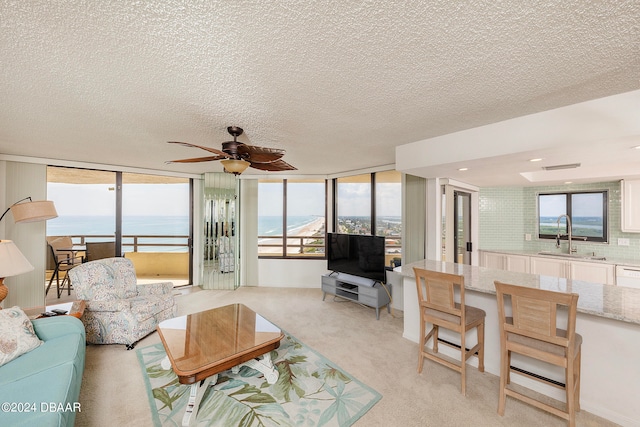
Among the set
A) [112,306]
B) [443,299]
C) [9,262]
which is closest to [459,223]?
[443,299]

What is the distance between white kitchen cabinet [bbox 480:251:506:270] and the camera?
4.41m

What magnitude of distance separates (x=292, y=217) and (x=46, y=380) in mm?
4174

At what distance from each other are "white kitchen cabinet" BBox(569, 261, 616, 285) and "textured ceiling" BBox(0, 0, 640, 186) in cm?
292

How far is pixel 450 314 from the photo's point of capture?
2334mm

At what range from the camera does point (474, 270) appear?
2885 mm

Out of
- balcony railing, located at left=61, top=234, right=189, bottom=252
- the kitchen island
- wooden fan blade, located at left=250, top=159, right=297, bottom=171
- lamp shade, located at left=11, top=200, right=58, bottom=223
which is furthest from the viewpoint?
balcony railing, located at left=61, top=234, right=189, bottom=252

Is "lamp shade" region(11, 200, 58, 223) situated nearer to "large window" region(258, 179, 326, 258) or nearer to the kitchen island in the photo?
"large window" region(258, 179, 326, 258)

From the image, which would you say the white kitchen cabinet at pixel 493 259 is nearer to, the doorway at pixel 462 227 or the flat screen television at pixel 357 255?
the doorway at pixel 462 227

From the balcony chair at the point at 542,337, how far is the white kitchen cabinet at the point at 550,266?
2.57 meters

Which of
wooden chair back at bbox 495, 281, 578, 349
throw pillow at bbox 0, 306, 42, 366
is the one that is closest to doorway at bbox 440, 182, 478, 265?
wooden chair back at bbox 495, 281, 578, 349

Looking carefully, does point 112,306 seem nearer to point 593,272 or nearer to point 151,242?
point 151,242

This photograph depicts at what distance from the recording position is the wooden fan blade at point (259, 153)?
2139 mm

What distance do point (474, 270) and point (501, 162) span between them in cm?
119

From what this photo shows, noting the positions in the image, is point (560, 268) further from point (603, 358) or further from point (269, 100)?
point (269, 100)
